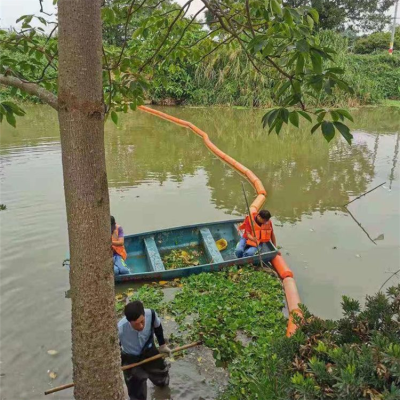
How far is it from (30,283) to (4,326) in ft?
3.27

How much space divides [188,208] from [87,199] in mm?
6874

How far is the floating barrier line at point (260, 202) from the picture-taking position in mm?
4978

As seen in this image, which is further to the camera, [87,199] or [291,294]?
[291,294]

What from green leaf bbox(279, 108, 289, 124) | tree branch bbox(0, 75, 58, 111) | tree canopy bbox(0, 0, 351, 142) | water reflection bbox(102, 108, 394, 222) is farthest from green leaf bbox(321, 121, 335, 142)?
water reflection bbox(102, 108, 394, 222)

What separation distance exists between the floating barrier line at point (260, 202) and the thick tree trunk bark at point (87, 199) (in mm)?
1030

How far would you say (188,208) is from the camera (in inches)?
352

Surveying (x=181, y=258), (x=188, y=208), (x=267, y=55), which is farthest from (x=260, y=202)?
(x=267, y=55)

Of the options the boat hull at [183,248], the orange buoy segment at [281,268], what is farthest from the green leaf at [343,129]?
the boat hull at [183,248]

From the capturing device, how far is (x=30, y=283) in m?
5.96

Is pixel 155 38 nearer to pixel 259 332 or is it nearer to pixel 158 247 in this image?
pixel 259 332

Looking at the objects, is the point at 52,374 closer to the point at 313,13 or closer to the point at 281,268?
the point at 281,268

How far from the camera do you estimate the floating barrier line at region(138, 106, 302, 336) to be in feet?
16.3

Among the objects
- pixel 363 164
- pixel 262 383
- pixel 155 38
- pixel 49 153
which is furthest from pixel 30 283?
pixel 363 164

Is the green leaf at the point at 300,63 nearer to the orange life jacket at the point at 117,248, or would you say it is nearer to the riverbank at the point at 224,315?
the riverbank at the point at 224,315
